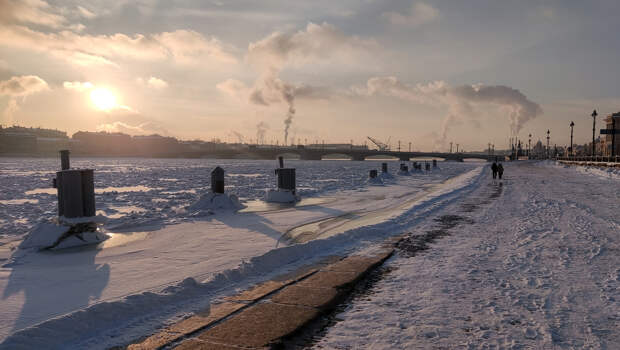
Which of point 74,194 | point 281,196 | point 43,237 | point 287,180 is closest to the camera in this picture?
point 43,237

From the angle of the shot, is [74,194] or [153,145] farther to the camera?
[153,145]

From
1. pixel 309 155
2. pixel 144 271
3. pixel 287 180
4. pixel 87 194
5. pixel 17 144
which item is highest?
pixel 17 144

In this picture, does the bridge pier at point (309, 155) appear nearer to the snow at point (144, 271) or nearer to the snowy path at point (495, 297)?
the snow at point (144, 271)

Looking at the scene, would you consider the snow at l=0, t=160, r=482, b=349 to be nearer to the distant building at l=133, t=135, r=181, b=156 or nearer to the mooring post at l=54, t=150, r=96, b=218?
the mooring post at l=54, t=150, r=96, b=218

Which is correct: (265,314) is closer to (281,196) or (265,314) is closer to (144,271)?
(144,271)

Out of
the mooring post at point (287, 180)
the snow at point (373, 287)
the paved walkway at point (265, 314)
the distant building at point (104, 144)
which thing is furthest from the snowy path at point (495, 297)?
the distant building at point (104, 144)

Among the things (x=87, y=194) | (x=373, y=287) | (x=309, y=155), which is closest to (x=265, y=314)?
(x=373, y=287)

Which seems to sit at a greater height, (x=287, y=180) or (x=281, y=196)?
(x=287, y=180)

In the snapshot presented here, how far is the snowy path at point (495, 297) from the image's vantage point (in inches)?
129

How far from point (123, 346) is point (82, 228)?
5750 millimetres

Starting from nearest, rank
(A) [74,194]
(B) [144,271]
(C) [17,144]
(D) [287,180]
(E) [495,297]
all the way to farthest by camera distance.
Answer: (E) [495,297]
(B) [144,271]
(A) [74,194]
(D) [287,180]
(C) [17,144]

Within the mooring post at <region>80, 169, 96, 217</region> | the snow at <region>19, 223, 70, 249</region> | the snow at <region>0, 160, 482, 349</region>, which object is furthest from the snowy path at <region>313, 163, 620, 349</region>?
the mooring post at <region>80, 169, 96, 217</region>

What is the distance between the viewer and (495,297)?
4.23 meters

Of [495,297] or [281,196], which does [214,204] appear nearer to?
[281,196]
